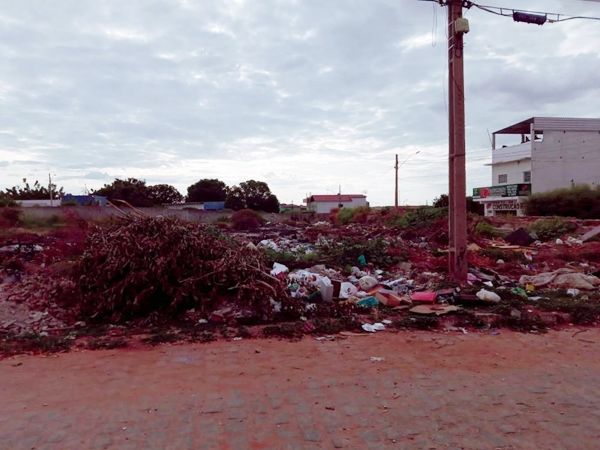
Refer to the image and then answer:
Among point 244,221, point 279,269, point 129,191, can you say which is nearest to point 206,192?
point 129,191

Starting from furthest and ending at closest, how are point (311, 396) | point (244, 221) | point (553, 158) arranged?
point (553, 158) → point (244, 221) → point (311, 396)

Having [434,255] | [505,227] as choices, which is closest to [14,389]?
[434,255]

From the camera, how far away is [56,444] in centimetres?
295

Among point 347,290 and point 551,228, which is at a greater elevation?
point 551,228

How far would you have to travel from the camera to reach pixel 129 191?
54594mm

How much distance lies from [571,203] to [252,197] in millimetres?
37705

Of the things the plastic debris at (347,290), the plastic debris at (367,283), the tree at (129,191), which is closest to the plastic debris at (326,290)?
the plastic debris at (347,290)

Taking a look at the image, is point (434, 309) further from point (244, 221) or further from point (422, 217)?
point (244, 221)

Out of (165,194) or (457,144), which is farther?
(165,194)

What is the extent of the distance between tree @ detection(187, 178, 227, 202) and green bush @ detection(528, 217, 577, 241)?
51166 millimetres

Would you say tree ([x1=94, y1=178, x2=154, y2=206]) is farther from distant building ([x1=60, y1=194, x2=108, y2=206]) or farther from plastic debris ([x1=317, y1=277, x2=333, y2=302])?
plastic debris ([x1=317, y1=277, x2=333, y2=302])

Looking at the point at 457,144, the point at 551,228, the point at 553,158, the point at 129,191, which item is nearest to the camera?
the point at 457,144

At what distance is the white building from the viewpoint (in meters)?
40.4

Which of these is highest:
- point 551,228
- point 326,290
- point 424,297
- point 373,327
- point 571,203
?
point 571,203
